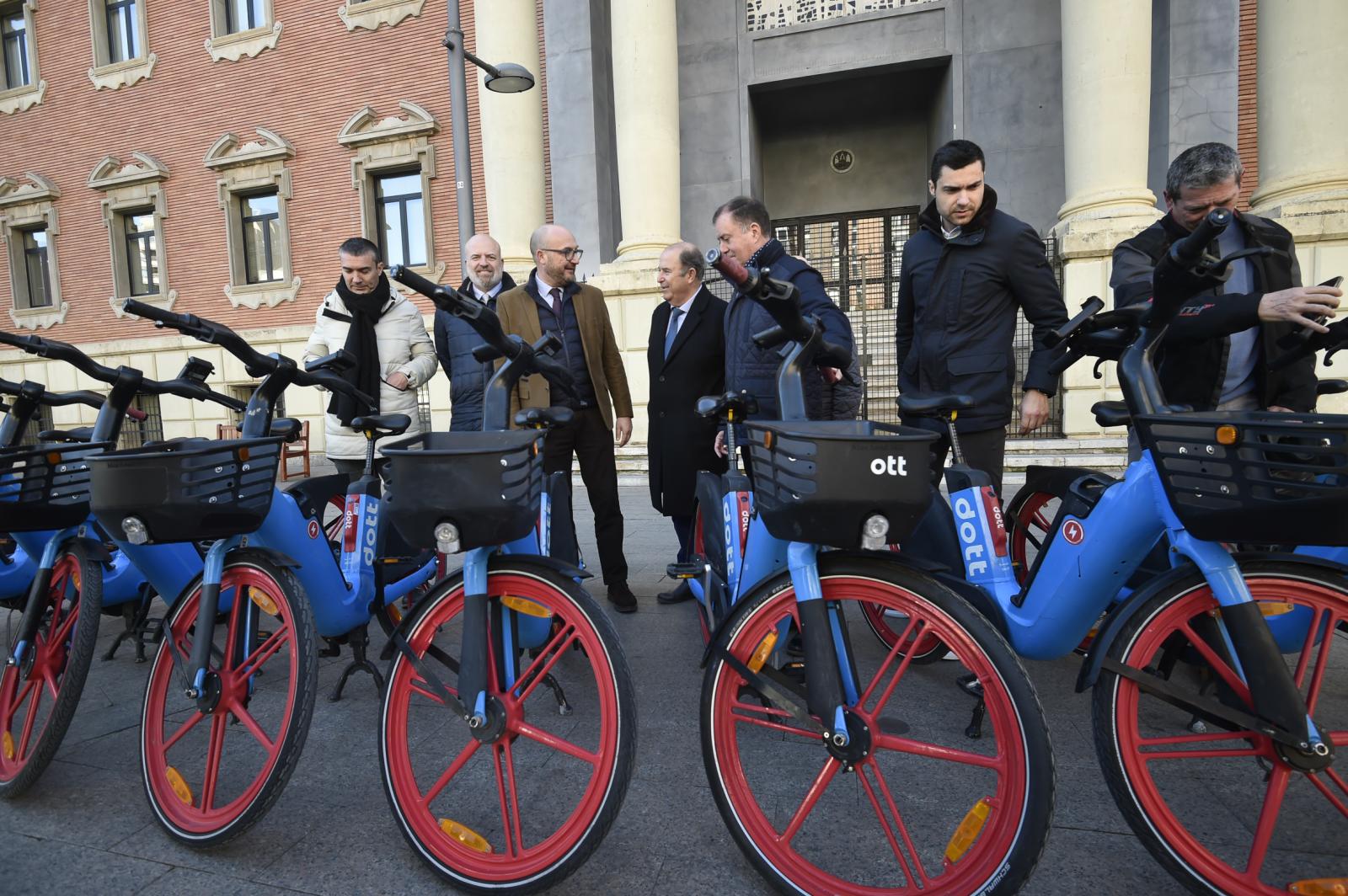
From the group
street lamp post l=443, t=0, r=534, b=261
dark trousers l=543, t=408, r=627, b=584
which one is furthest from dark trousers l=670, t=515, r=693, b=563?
street lamp post l=443, t=0, r=534, b=261

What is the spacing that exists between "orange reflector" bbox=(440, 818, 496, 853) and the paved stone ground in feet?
0.49

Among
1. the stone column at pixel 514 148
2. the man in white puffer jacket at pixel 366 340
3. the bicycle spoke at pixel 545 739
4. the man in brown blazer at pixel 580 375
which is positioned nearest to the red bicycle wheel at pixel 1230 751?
the bicycle spoke at pixel 545 739

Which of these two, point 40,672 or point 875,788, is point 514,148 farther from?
point 875,788

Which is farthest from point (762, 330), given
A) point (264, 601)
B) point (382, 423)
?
point (264, 601)

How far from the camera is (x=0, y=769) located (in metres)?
2.37

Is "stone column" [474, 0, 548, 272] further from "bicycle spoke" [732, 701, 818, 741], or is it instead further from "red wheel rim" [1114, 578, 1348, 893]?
"red wheel rim" [1114, 578, 1348, 893]

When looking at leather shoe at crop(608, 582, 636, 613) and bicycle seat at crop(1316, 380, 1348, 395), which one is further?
leather shoe at crop(608, 582, 636, 613)

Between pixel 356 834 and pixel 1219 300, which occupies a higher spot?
pixel 1219 300

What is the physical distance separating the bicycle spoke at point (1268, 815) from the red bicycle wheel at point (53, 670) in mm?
3034

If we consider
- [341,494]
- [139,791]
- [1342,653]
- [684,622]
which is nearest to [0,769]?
[139,791]

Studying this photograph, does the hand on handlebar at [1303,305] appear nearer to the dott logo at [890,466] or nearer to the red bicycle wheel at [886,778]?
the dott logo at [890,466]

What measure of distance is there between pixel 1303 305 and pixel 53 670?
13.0 ft

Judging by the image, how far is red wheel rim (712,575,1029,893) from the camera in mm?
1512

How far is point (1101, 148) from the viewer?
8953mm
